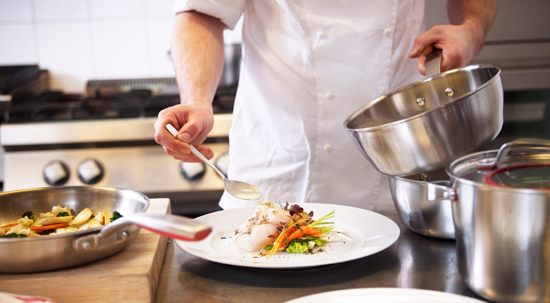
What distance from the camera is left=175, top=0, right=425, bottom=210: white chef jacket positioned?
4.01 ft

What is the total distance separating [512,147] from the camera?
644 millimetres

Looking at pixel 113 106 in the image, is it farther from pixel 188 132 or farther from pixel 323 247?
pixel 323 247

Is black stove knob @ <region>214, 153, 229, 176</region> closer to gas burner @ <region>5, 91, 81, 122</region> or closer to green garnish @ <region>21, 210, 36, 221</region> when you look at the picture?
gas burner @ <region>5, 91, 81, 122</region>

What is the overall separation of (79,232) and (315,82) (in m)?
0.74

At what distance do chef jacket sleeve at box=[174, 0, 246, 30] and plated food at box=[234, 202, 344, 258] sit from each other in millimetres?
548

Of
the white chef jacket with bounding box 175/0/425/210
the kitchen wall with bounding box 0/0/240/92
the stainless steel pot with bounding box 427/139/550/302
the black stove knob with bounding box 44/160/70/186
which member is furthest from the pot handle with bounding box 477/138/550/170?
the kitchen wall with bounding box 0/0/240/92

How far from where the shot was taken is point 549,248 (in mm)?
543

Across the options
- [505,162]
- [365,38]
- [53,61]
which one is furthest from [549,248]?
[53,61]

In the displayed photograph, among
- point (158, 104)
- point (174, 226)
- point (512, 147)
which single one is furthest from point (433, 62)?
point (158, 104)

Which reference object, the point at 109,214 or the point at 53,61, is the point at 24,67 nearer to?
the point at 53,61

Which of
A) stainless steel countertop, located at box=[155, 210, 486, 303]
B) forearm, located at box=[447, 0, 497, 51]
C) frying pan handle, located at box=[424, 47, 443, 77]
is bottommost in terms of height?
stainless steel countertop, located at box=[155, 210, 486, 303]

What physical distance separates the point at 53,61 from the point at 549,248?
240 centimetres

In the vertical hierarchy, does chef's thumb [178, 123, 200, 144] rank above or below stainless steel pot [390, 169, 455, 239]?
above

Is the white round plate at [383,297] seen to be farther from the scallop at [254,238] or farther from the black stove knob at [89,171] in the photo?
the black stove knob at [89,171]
